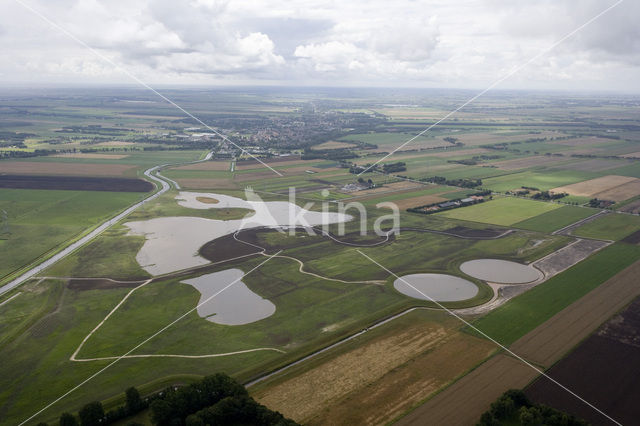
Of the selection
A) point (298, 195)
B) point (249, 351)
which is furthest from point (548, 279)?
point (298, 195)

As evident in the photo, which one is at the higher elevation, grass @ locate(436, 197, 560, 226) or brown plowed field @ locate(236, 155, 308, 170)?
brown plowed field @ locate(236, 155, 308, 170)

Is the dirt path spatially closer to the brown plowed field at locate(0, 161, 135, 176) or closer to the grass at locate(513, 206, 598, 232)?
the grass at locate(513, 206, 598, 232)

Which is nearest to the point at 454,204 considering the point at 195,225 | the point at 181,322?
the point at 195,225

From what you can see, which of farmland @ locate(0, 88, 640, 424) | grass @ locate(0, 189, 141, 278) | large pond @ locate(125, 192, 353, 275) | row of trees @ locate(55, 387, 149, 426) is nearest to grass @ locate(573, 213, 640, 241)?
farmland @ locate(0, 88, 640, 424)

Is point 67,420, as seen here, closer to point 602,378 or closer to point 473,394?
point 473,394

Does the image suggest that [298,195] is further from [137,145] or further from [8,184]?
[137,145]

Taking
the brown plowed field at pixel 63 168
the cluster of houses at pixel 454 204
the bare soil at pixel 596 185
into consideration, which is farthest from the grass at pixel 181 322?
the brown plowed field at pixel 63 168

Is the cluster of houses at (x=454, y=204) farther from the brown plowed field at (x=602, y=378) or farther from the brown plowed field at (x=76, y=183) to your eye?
the brown plowed field at (x=76, y=183)
